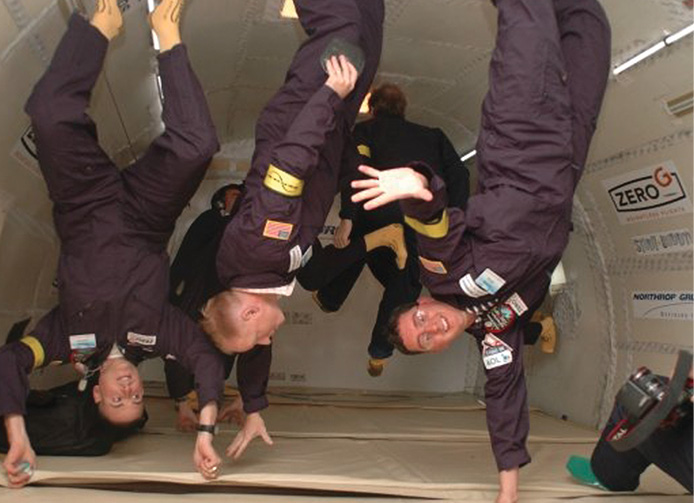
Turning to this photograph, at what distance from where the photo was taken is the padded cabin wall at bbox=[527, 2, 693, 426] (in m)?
3.20

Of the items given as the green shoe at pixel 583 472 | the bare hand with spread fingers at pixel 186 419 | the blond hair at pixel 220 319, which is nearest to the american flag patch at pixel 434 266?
the blond hair at pixel 220 319

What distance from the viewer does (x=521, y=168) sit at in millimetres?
2605

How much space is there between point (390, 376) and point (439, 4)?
358cm

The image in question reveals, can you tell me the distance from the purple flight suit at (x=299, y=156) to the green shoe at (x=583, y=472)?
1.61 m

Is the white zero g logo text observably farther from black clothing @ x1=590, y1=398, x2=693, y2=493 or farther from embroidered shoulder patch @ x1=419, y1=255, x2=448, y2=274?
embroidered shoulder patch @ x1=419, y1=255, x2=448, y2=274

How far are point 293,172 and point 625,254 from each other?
242cm

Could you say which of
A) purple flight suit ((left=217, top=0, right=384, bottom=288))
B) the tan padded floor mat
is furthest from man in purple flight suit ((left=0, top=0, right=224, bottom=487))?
purple flight suit ((left=217, top=0, right=384, bottom=288))

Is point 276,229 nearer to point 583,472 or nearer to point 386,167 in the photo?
point 386,167

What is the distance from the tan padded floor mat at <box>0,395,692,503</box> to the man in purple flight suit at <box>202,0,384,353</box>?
621 mm

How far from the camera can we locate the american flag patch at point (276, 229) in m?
2.59

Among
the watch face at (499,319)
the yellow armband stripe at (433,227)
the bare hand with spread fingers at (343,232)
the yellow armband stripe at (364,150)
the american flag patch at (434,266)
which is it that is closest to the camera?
the yellow armband stripe at (433,227)

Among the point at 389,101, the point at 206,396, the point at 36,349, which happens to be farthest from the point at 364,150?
the point at 36,349

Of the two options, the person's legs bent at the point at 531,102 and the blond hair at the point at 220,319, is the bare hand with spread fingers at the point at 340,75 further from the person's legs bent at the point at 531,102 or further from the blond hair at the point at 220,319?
the blond hair at the point at 220,319

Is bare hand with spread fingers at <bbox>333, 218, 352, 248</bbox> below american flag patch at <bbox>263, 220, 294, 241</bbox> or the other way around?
below
